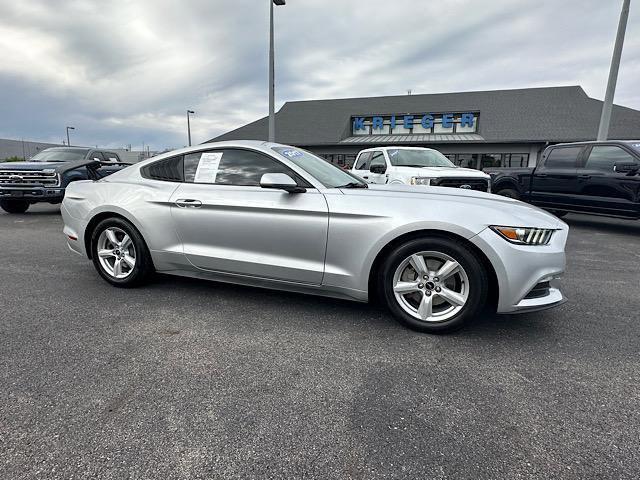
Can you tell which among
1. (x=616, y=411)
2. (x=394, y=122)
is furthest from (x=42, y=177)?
(x=394, y=122)

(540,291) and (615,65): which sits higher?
(615,65)

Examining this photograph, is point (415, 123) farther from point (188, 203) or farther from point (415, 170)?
point (188, 203)

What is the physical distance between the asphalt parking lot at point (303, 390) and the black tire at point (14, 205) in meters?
7.76

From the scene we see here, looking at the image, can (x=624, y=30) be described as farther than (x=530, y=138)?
No

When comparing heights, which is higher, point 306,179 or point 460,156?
point 460,156

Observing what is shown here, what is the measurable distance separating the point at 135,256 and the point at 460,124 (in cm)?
2421

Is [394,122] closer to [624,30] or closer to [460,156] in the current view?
[460,156]

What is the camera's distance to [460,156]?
22750 mm

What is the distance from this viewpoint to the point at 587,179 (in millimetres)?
7391

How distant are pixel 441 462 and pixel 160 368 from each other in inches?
67.4

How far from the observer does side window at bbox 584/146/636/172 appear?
6.98 m

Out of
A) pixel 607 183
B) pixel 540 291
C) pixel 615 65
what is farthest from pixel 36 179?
pixel 615 65

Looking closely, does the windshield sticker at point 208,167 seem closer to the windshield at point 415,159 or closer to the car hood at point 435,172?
the car hood at point 435,172

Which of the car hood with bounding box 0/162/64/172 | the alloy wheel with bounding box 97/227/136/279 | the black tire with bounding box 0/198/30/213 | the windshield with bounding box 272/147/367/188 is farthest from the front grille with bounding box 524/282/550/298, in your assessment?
the black tire with bounding box 0/198/30/213
